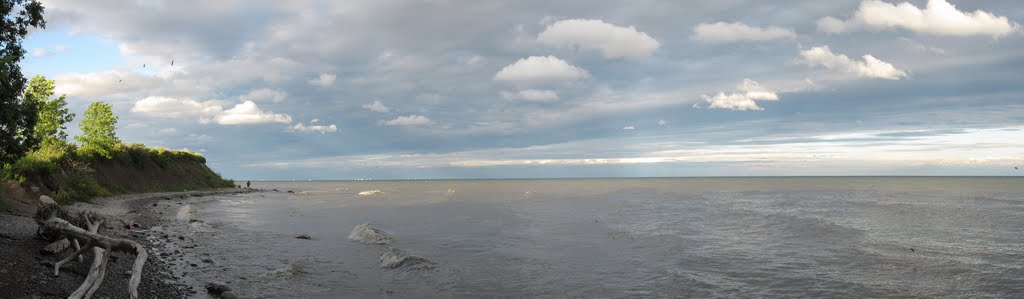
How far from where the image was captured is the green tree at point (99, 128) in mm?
52781

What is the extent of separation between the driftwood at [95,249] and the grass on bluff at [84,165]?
61.5ft

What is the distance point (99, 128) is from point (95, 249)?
52161 mm

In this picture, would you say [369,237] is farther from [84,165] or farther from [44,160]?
[84,165]

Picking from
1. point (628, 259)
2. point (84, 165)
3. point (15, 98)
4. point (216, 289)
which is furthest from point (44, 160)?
point (628, 259)

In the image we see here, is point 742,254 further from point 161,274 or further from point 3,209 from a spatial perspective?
point 3,209

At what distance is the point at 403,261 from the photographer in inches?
854

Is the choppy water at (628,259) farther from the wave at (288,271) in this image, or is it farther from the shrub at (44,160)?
the shrub at (44,160)

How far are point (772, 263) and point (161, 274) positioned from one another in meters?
24.4

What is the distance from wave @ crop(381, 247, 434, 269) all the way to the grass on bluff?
925 inches

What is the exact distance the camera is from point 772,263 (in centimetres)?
2188

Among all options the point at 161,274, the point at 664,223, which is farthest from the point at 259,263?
the point at 664,223

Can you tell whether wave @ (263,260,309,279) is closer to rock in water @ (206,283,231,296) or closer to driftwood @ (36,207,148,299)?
rock in water @ (206,283,231,296)

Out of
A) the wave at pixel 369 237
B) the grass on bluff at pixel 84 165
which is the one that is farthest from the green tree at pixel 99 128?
the wave at pixel 369 237

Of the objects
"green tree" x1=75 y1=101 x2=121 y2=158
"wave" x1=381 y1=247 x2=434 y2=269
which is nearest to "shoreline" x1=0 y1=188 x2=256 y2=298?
"wave" x1=381 y1=247 x2=434 y2=269
